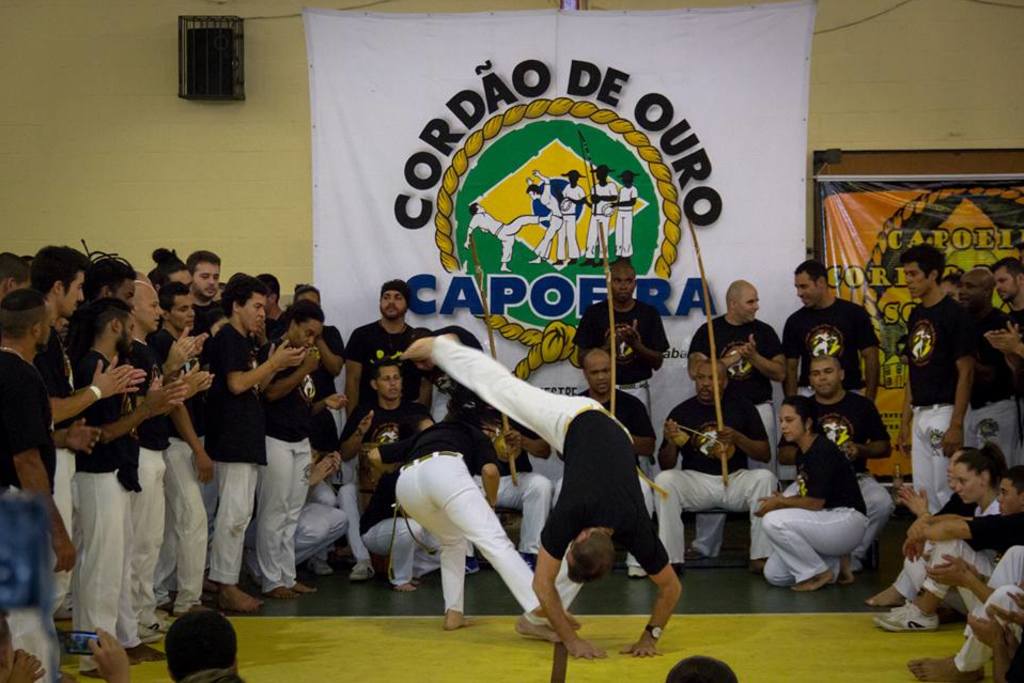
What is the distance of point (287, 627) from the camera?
6.17 m

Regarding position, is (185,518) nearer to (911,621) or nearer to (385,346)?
(385,346)

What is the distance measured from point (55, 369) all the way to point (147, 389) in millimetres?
702

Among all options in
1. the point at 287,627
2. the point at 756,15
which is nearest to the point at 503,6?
the point at 756,15

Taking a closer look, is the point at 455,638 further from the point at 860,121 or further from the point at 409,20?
the point at 860,121

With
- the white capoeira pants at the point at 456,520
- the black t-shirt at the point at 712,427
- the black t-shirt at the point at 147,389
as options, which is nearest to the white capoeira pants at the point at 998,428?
the black t-shirt at the point at 712,427

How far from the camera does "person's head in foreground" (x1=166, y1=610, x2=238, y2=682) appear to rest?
254 cm

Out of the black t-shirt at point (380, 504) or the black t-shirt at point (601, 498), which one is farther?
the black t-shirt at point (380, 504)

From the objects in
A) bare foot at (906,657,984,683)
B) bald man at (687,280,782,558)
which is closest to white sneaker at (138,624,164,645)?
bare foot at (906,657,984,683)

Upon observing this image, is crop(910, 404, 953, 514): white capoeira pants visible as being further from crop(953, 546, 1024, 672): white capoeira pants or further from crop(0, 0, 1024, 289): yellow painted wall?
crop(0, 0, 1024, 289): yellow painted wall

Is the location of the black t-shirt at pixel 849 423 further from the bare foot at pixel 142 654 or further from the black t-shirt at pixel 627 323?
the bare foot at pixel 142 654

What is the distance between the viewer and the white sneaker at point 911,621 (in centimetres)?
594

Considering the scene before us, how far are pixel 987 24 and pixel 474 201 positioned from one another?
4182 millimetres

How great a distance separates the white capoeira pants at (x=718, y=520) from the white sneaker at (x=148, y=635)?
3.49 m

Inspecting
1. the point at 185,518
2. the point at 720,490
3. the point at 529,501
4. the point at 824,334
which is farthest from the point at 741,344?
the point at 185,518
